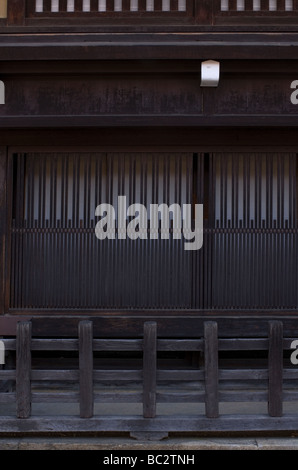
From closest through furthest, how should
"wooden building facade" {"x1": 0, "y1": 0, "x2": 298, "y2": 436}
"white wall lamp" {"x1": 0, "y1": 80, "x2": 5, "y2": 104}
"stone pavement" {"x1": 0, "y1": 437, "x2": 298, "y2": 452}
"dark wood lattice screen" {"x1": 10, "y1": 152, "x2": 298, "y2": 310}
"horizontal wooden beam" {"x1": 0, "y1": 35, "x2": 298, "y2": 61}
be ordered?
"stone pavement" {"x1": 0, "y1": 437, "x2": 298, "y2": 452}
"horizontal wooden beam" {"x1": 0, "y1": 35, "x2": 298, "y2": 61}
"wooden building facade" {"x1": 0, "y1": 0, "x2": 298, "y2": 436}
"white wall lamp" {"x1": 0, "y1": 80, "x2": 5, "y2": 104}
"dark wood lattice screen" {"x1": 10, "y1": 152, "x2": 298, "y2": 310}

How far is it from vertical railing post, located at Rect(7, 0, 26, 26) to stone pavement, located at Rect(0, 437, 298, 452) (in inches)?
208

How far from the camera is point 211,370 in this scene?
5.23m

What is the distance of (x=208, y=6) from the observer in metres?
6.52

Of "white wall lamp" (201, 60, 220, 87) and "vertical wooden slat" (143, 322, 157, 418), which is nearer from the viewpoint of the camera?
"vertical wooden slat" (143, 322, 157, 418)

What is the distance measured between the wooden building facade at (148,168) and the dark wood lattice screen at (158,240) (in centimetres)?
2

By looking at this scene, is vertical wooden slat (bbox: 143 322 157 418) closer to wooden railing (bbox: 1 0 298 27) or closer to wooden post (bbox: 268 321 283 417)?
wooden post (bbox: 268 321 283 417)

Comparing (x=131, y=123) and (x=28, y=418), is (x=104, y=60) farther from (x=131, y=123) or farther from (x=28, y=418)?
(x=28, y=418)

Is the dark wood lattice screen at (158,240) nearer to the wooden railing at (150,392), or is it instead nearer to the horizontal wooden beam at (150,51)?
the horizontal wooden beam at (150,51)

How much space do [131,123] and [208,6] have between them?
1898mm

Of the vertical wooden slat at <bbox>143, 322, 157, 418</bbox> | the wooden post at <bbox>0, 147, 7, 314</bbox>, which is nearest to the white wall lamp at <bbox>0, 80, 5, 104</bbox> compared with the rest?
the wooden post at <bbox>0, 147, 7, 314</bbox>

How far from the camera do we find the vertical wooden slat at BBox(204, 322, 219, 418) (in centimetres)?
518

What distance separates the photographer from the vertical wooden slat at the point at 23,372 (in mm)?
5188

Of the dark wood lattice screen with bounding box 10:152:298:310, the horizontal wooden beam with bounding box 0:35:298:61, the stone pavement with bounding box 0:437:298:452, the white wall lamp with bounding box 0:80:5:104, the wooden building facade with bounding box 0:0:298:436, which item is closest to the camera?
the stone pavement with bounding box 0:437:298:452
